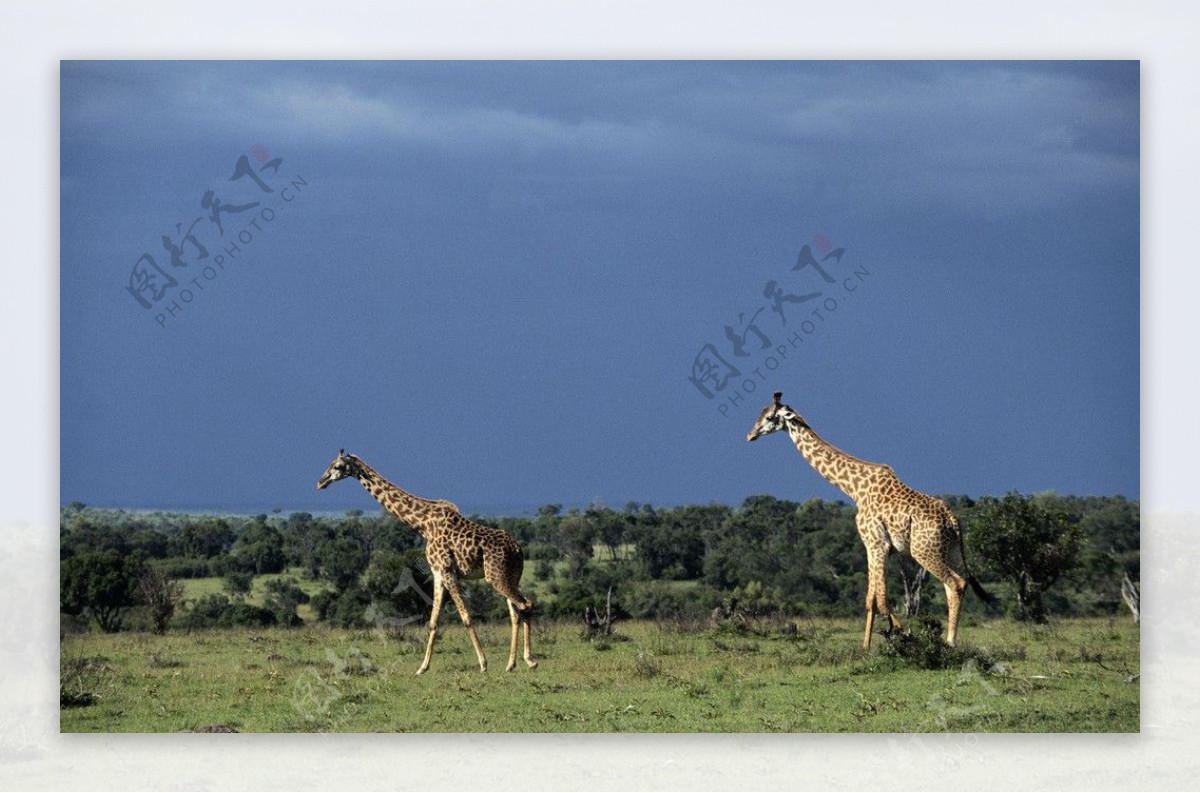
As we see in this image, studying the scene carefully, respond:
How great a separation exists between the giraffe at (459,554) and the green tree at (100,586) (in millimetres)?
2810

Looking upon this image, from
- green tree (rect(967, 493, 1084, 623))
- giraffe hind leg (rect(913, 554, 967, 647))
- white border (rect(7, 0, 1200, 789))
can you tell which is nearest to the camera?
white border (rect(7, 0, 1200, 789))

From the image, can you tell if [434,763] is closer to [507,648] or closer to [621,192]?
[507,648]

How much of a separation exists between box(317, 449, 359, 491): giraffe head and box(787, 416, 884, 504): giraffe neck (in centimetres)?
397

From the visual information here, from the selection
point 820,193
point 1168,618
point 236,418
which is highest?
point 820,193

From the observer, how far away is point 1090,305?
607 inches

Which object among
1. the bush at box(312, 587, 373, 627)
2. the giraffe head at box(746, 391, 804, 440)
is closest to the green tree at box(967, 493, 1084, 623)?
the giraffe head at box(746, 391, 804, 440)

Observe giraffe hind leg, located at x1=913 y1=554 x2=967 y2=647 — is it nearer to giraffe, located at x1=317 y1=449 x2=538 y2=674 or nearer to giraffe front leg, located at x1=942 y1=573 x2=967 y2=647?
giraffe front leg, located at x1=942 y1=573 x2=967 y2=647

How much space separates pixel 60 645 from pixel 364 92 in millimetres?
5764

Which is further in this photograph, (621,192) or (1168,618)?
(621,192)

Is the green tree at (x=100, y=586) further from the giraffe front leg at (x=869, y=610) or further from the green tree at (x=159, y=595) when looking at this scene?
the giraffe front leg at (x=869, y=610)

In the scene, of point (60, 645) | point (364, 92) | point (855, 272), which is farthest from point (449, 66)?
point (60, 645)

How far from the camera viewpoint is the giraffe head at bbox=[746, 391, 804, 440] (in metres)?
15.4

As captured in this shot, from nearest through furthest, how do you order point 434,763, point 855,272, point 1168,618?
1. point 434,763
2. point 1168,618
3. point 855,272

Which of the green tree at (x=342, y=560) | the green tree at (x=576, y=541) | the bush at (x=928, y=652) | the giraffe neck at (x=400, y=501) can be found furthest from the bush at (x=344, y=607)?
the bush at (x=928, y=652)
